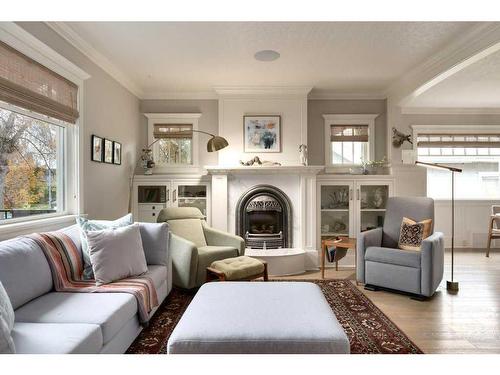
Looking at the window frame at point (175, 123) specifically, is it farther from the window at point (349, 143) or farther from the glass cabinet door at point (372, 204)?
the glass cabinet door at point (372, 204)

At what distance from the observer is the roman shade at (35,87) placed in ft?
6.96

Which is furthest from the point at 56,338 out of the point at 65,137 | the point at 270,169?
the point at 270,169

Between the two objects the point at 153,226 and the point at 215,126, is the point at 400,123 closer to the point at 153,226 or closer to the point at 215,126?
the point at 215,126

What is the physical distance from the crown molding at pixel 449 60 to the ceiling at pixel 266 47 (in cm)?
9

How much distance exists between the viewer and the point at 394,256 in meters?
3.14

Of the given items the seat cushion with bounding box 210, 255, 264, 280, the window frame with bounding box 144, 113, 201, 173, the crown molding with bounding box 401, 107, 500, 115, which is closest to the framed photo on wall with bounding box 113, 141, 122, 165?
the window frame with bounding box 144, 113, 201, 173

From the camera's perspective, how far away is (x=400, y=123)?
15.5 ft

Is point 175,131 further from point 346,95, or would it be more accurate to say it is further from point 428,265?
point 428,265

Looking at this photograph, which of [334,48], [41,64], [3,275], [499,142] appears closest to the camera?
[3,275]

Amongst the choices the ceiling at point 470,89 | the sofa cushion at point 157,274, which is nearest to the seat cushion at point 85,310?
the sofa cushion at point 157,274

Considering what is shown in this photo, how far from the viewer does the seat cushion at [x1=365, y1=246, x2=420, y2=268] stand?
304 cm

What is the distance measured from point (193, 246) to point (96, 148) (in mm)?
1538
